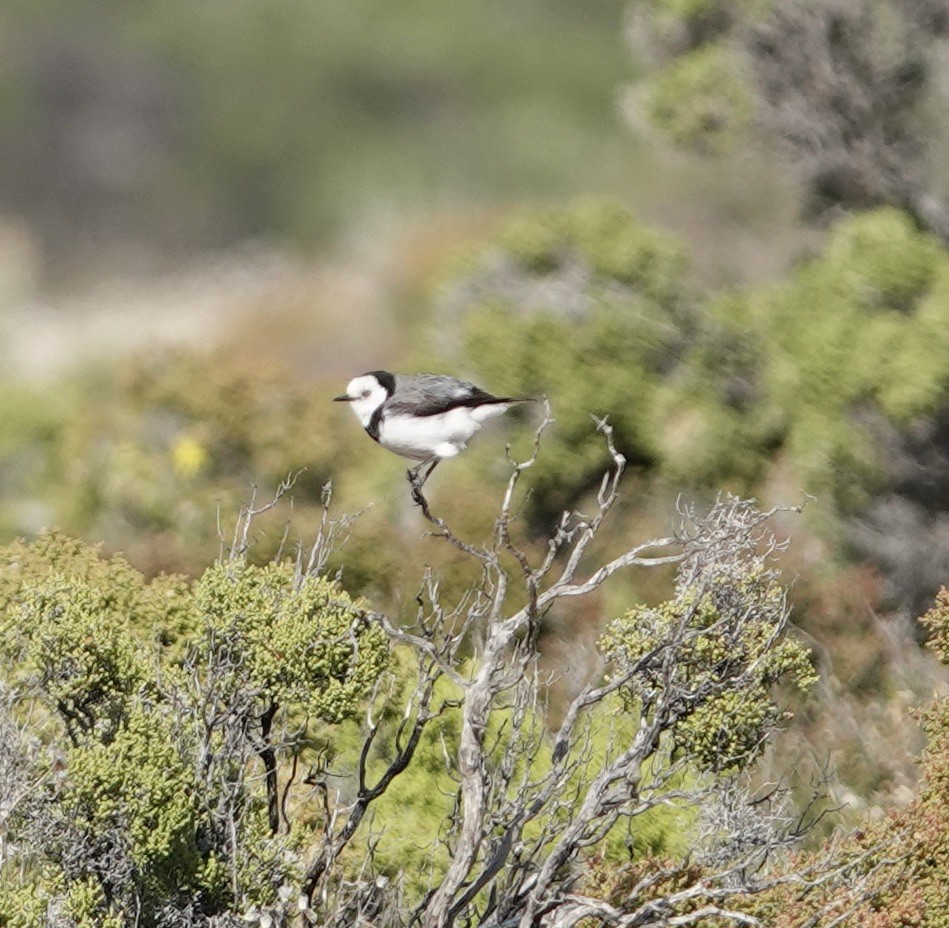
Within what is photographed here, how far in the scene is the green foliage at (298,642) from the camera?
23.5ft

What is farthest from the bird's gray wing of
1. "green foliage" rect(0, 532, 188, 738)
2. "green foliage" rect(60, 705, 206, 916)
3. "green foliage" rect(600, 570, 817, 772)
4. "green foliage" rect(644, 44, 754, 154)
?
"green foliage" rect(644, 44, 754, 154)

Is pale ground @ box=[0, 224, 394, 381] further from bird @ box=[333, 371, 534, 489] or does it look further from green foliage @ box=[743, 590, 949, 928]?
green foliage @ box=[743, 590, 949, 928]

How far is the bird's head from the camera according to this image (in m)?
8.70

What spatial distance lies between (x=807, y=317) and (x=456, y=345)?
10.3 ft

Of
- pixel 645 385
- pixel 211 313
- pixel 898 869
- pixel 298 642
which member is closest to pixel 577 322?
pixel 645 385

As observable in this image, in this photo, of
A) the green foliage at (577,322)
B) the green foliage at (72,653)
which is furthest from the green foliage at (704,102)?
the green foliage at (72,653)

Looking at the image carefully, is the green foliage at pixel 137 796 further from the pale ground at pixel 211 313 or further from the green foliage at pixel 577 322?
the pale ground at pixel 211 313

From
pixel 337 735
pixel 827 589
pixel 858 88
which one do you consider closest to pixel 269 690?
pixel 337 735

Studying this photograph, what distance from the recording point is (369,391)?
875 cm

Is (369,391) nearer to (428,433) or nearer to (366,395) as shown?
(366,395)

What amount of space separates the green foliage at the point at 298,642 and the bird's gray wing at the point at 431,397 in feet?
3.87

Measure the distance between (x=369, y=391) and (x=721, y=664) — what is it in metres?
2.19

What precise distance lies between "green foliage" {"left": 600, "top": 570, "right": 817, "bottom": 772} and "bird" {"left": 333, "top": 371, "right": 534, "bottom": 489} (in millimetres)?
1185

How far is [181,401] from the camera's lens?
17.2 metres
